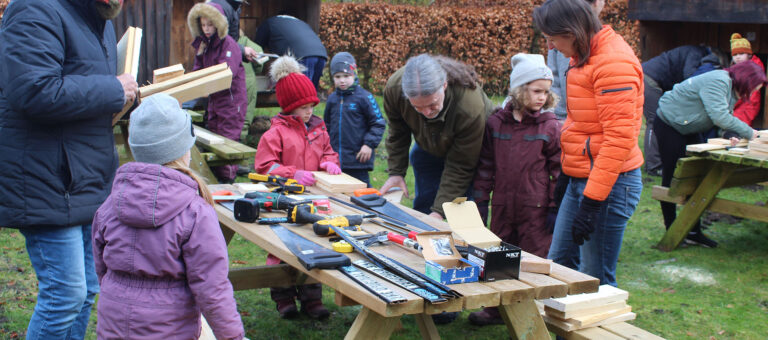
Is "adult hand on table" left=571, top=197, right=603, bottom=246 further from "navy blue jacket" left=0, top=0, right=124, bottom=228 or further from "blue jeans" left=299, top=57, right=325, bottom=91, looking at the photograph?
"blue jeans" left=299, top=57, right=325, bottom=91

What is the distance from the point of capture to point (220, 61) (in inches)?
289

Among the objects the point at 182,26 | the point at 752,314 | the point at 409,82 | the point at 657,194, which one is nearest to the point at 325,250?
the point at 409,82

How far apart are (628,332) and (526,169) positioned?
1.28 meters

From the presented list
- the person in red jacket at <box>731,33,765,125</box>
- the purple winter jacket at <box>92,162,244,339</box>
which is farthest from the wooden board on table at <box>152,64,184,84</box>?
the person in red jacket at <box>731,33,765,125</box>

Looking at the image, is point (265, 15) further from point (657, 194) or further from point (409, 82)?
point (409, 82)

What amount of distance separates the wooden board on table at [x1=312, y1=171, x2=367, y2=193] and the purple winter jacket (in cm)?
A: 164

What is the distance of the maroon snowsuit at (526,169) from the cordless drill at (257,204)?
1.26m

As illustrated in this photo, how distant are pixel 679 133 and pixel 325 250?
450cm

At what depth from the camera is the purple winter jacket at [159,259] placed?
2.42m

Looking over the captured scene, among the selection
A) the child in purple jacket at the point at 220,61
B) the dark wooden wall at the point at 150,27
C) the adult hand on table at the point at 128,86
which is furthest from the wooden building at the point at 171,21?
the adult hand on table at the point at 128,86

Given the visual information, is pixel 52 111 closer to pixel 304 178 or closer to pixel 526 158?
pixel 304 178

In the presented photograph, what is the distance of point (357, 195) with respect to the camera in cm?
390

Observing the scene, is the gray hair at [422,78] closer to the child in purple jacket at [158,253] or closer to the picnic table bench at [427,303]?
the picnic table bench at [427,303]

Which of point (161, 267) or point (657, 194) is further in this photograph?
point (657, 194)
